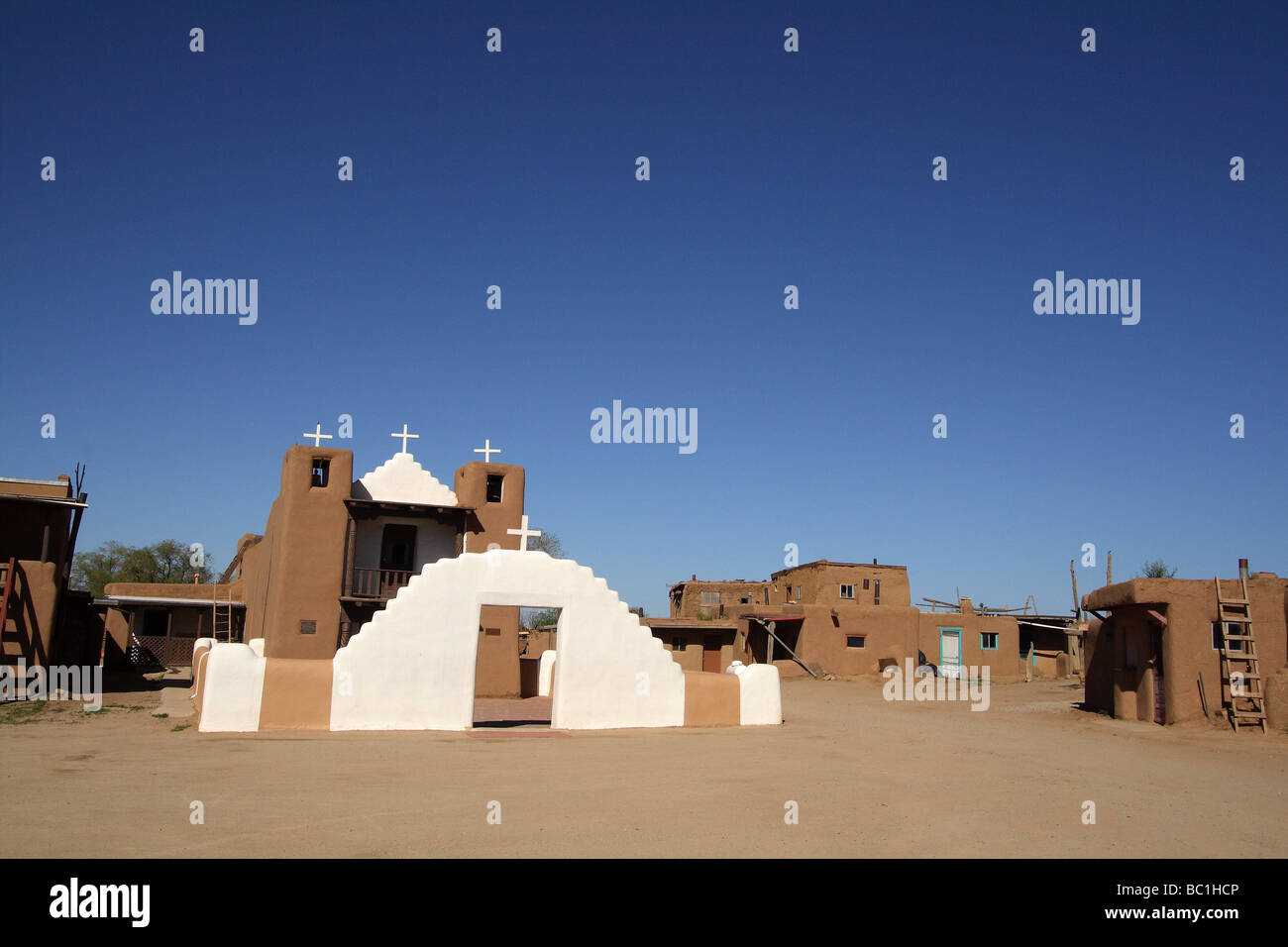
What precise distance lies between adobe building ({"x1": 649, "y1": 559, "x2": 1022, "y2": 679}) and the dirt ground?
16182 millimetres

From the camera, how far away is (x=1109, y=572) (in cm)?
2591

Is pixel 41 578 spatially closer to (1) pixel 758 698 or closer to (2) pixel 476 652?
(2) pixel 476 652

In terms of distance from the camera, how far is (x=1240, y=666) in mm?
16922

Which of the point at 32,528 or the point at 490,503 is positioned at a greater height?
the point at 490,503

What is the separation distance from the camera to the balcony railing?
24453mm

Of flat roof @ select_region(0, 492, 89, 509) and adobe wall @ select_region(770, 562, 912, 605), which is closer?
flat roof @ select_region(0, 492, 89, 509)

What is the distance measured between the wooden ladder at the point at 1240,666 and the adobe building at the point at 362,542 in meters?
15.5

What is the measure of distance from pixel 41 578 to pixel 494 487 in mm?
10983
